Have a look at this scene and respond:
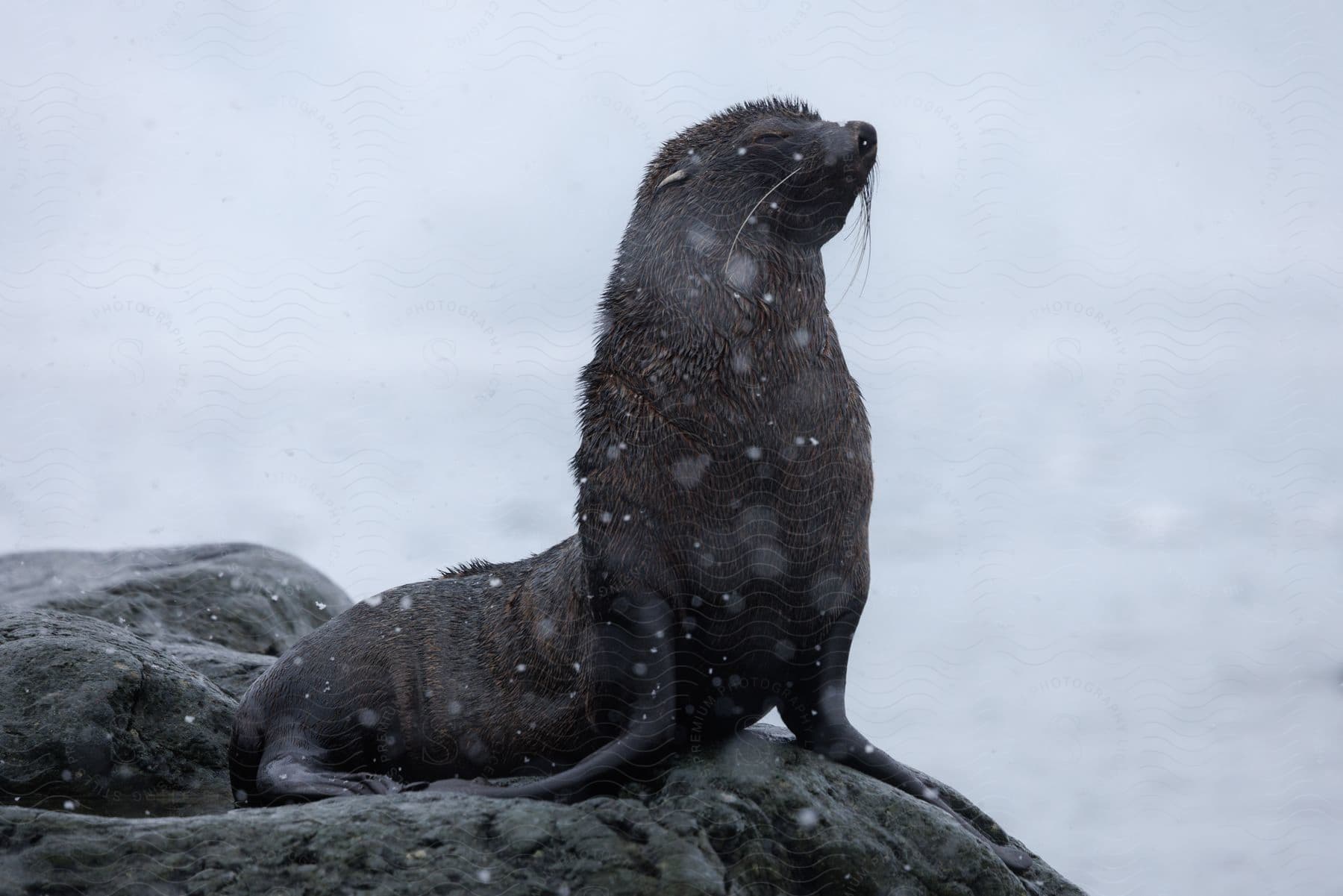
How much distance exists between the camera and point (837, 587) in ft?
15.3

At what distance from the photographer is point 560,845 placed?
401 cm

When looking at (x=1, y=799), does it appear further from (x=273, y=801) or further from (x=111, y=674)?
(x=273, y=801)

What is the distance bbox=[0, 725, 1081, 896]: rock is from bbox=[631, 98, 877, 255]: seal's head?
1965 millimetres

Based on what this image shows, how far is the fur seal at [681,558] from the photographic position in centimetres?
450

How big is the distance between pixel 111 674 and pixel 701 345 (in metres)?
3.34

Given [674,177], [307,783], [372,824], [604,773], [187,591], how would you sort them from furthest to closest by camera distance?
[187,591] → [674,177] → [307,783] → [604,773] → [372,824]

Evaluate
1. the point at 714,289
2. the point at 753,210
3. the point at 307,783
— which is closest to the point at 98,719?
the point at 307,783

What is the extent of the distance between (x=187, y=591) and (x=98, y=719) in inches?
153

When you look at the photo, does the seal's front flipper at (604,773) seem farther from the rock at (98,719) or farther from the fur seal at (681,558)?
the rock at (98,719)

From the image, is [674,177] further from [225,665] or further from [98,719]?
[225,665]

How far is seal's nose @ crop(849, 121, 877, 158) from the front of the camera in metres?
4.81

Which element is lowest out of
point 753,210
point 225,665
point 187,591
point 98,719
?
point 98,719

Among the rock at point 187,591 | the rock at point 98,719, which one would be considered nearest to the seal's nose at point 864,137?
the rock at point 98,719

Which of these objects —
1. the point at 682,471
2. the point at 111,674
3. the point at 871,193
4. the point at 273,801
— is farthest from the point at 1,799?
the point at 871,193
